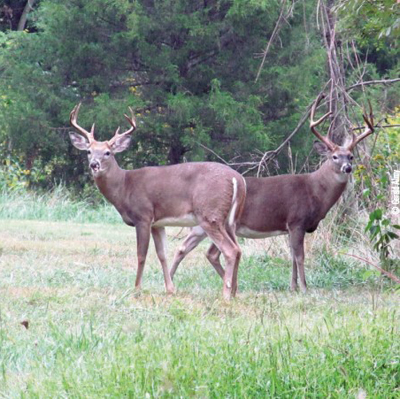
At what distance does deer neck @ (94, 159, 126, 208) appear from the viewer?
9805 mm

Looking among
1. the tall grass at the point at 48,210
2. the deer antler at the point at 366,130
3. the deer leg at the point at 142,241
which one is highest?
the deer antler at the point at 366,130

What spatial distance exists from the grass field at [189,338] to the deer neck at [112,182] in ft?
2.85

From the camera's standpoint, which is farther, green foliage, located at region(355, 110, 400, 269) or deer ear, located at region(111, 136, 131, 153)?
deer ear, located at region(111, 136, 131, 153)

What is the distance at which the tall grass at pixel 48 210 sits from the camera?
18094 millimetres

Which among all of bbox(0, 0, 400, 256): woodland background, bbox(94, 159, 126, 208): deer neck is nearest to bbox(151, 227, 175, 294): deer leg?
bbox(94, 159, 126, 208): deer neck

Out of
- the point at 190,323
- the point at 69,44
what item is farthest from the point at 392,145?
the point at 69,44

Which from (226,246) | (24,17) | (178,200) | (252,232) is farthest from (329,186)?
(24,17)

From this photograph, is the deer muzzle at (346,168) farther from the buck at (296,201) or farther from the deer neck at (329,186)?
the deer neck at (329,186)

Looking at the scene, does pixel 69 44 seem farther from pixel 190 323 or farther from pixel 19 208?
pixel 190 323

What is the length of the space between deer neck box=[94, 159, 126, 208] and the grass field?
869 millimetres

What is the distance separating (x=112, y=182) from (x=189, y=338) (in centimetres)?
430

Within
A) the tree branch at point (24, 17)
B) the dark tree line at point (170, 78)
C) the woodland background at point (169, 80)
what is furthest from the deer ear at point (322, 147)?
the tree branch at point (24, 17)

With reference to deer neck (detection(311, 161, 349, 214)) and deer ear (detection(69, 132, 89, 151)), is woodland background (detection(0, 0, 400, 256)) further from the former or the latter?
deer ear (detection(69, 132, 89, 151))

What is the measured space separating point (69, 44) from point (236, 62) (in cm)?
395
